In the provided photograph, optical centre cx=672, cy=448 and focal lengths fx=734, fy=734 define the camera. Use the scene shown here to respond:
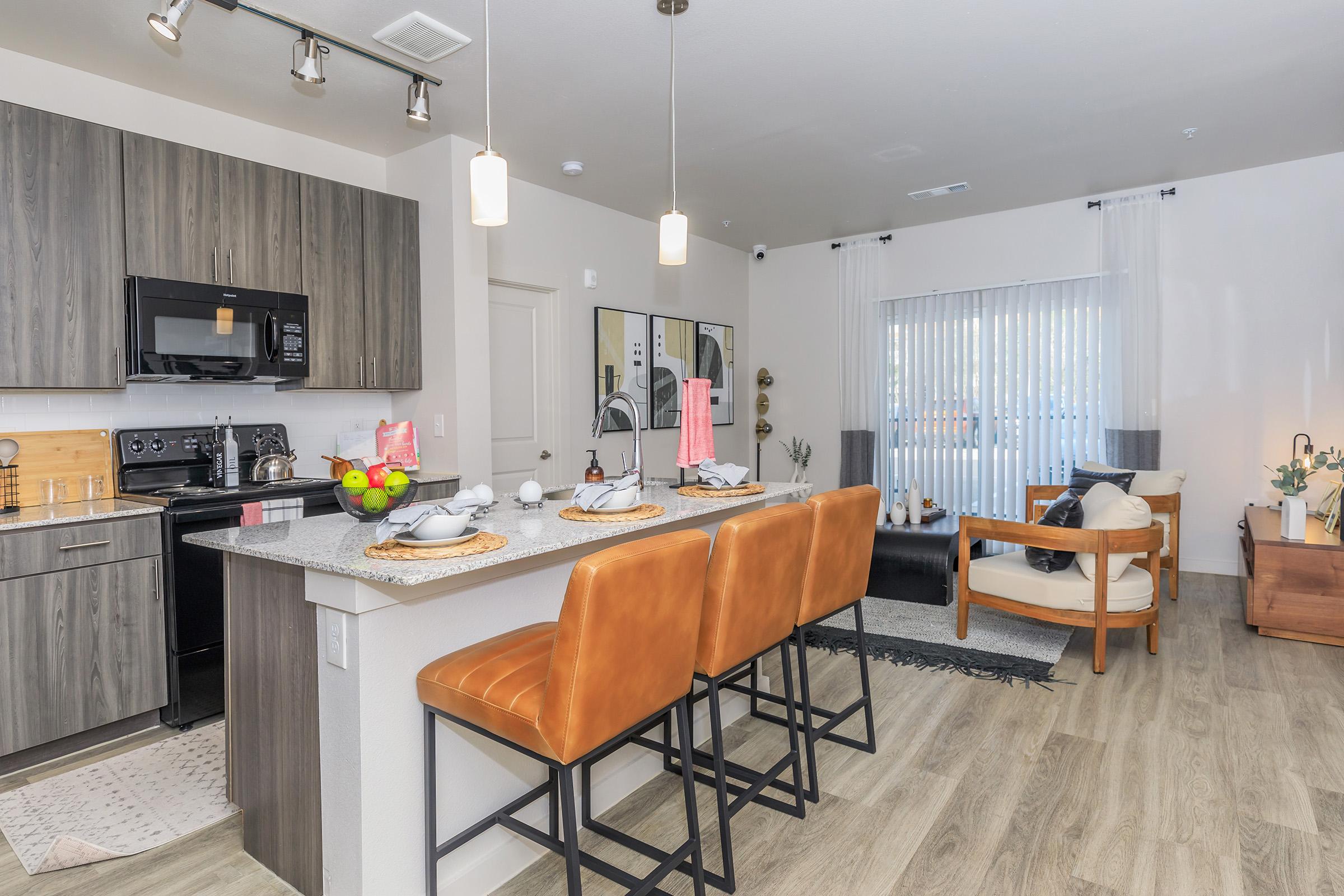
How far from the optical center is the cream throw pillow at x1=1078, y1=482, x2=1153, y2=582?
3.34 m

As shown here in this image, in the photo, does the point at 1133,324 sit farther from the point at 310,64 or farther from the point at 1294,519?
the point at 310,64

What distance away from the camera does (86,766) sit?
2.65 meters

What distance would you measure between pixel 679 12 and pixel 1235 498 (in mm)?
4787

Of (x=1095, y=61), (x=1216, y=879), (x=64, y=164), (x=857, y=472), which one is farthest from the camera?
(x=857, y=472)

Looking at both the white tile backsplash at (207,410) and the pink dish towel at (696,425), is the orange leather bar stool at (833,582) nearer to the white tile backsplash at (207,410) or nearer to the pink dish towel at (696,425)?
the pink dish towel at (696,425)

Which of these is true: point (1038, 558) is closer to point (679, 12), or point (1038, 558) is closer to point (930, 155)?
point (930, 155)

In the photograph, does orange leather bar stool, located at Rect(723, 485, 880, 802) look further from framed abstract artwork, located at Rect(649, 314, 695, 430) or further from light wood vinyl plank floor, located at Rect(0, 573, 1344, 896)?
framed abstract artwork, located at Rect(649, 314, 695, 430)

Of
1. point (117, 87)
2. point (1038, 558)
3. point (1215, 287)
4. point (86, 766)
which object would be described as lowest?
point (86, 766)

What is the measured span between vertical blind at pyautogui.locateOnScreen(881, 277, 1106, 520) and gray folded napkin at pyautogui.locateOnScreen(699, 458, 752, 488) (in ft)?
11.6

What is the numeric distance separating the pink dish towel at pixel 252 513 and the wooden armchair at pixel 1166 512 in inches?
171

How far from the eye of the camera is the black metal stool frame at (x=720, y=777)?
1.84 m

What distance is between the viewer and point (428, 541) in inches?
67.2

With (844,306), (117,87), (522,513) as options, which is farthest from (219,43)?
(844,306)

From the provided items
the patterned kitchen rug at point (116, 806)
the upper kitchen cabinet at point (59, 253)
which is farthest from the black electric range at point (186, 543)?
the upper kitchen cabinet at point (59, 253)
